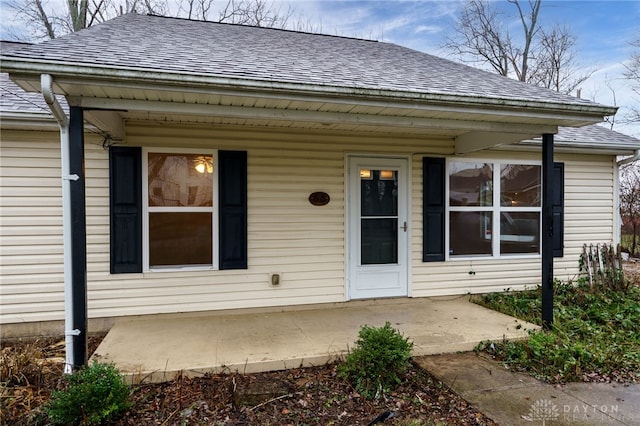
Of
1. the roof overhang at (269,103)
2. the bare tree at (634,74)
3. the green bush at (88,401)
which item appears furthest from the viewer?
the bare tree at (634,74)

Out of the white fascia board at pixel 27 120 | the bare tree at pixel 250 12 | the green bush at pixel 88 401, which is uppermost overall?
the bare tree at pixel 250 12

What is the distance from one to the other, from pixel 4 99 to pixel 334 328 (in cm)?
442

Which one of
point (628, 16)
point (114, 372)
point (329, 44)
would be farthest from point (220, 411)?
point (628, 16)

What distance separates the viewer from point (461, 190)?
579 cm

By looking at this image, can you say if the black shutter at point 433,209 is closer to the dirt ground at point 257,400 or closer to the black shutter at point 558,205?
the black shutter at point 558,205

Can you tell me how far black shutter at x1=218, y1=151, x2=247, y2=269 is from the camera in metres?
4.76

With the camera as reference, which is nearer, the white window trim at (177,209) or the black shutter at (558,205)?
the white window trim at (177,209)

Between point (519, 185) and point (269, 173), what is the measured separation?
3.93 metres

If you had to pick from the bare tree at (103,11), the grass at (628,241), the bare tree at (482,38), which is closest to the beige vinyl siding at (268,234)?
the bare tree at (103,11)

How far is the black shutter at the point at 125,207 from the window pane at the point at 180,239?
0.58 ft

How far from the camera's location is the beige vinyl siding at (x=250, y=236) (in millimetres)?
4309

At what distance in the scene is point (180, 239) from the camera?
471cm

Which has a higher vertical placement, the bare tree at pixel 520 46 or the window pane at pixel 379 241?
the bare tree at pixel 520 46

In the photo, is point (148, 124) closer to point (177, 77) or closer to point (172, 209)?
point (172, 209)
